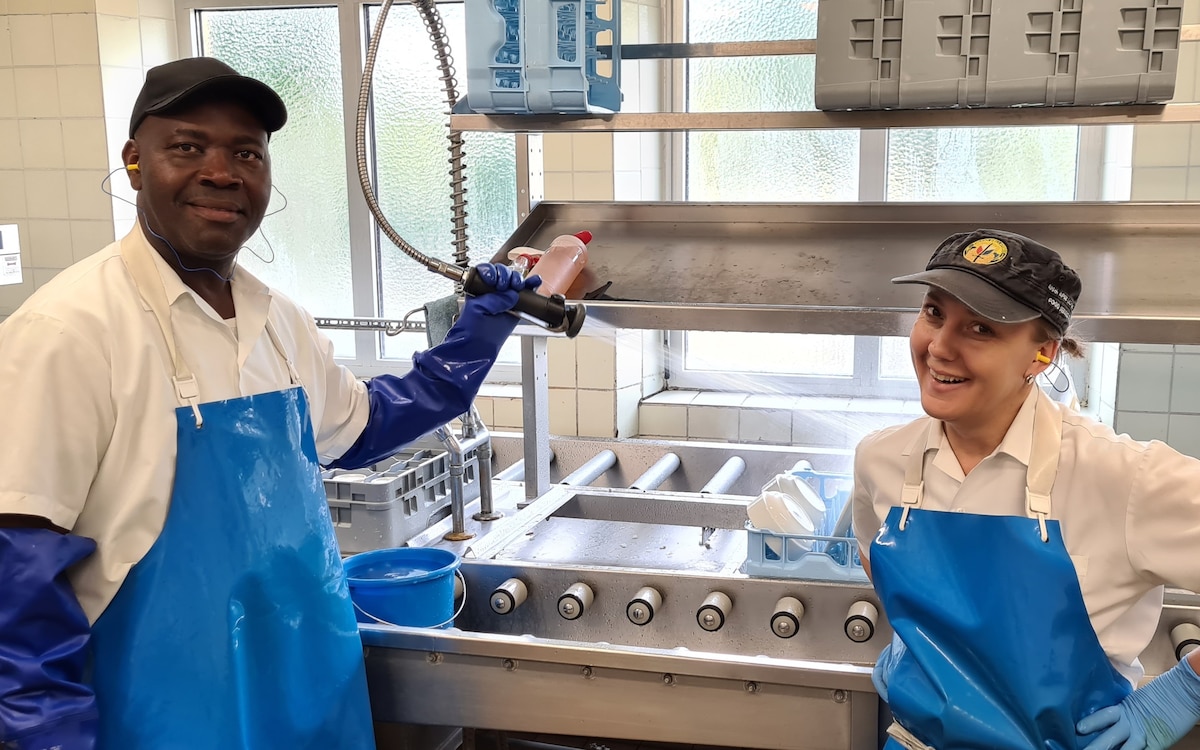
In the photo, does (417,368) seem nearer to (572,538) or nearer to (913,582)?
(572,538)

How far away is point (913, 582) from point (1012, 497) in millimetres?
157

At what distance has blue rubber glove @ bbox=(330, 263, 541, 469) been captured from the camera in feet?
5.80

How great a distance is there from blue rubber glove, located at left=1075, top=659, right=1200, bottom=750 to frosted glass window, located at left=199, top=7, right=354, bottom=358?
2.94 meters

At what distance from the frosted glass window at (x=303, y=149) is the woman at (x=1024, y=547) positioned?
2.76 metres

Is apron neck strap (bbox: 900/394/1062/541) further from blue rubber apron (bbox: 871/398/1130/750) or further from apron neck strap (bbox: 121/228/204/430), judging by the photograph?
apron neck strap (bbox: 121/228/204/430)

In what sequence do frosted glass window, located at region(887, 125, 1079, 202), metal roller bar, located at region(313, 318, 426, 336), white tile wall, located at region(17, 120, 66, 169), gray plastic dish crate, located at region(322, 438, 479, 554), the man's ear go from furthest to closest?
1. white tile wall, located at region(17, 120, 66, 169)
2. frosted glass window, located at region(887, 125, 1079, 202)
3. metal roller bar, located at region(313, 318, 426, 336)
4. gray plastic dish crate, located at region(322, 438, 479, 554)
5. the man's ear

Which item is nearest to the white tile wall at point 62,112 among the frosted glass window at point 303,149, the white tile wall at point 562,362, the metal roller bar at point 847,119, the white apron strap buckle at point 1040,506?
the frosted glass window at point 303,149

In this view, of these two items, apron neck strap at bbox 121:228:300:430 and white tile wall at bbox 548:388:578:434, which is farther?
white tile wall at bbox 548:388:578:434

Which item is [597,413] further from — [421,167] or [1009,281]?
[1009,281]

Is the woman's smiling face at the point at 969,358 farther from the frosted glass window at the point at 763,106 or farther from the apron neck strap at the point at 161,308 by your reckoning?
the frosted glass window at the point at 763,106

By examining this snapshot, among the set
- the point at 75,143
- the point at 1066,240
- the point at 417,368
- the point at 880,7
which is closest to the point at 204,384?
the point at 417,368

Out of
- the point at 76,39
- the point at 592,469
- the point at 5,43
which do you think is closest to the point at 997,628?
the point at 592,469

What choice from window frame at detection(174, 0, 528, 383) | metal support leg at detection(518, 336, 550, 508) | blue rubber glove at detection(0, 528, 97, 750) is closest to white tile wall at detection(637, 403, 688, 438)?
window frame at detection(174, 0, 528, 383)

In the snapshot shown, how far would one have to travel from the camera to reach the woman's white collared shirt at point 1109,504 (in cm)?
119
